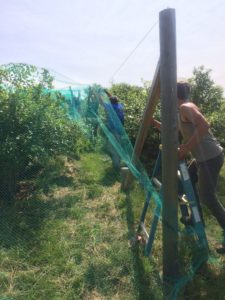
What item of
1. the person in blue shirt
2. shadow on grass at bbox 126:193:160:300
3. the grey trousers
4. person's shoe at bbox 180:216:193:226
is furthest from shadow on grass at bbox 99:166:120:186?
the grey trousers

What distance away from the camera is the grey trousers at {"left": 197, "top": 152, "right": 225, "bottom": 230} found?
3.34m

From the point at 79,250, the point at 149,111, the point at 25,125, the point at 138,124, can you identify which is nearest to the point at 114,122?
the point at 138,124

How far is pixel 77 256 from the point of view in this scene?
3.56 m

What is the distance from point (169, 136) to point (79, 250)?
5.20 ft

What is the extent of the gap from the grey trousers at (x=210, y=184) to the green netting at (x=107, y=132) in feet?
1.33

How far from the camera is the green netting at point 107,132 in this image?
3318 mm

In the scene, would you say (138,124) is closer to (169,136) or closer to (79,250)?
(79,250)

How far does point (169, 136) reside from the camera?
293 centimetres

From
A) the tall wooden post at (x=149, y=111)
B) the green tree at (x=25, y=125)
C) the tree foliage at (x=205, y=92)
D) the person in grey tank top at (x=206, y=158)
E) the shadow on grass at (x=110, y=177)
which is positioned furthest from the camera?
the tree foliage at (x=205, y=92)

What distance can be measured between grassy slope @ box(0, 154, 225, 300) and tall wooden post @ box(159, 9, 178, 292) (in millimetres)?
327

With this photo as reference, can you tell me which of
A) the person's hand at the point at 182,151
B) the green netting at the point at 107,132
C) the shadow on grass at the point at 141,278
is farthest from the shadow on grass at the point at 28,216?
the person's hand at the point at 182,151

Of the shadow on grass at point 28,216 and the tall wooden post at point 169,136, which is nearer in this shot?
the tall wooden post at point 169,136

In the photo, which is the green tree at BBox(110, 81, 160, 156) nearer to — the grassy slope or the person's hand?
the grassy slope

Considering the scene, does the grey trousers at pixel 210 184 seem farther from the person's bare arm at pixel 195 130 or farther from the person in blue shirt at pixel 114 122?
the person in blue shirt at pixel 114 122
